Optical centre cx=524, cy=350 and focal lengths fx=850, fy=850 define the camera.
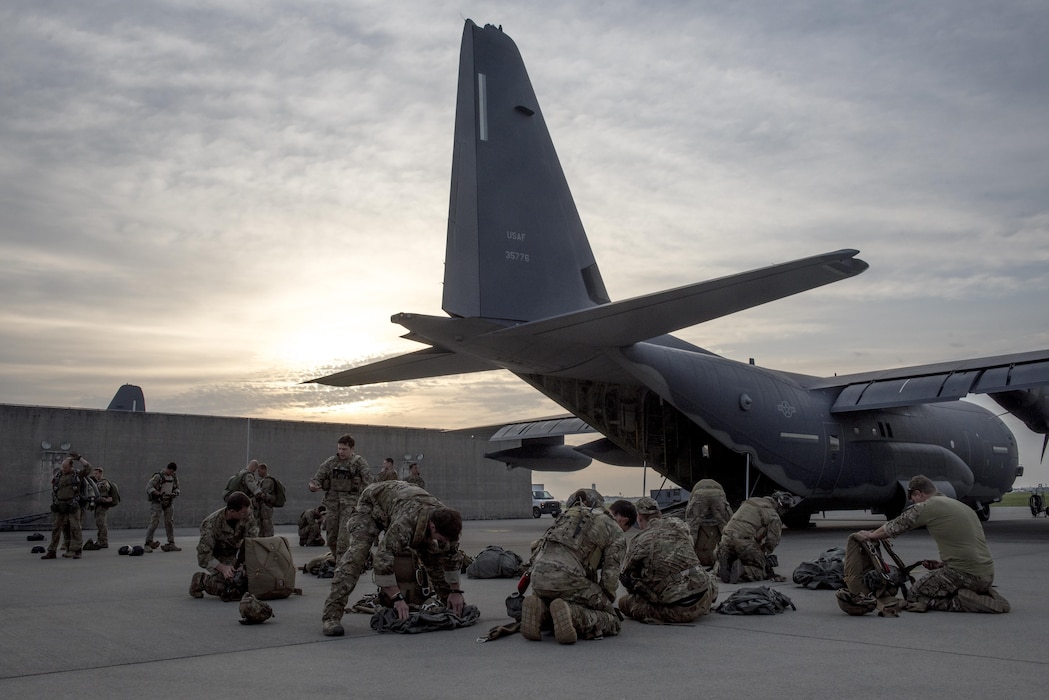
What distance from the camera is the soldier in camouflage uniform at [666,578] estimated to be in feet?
22.3

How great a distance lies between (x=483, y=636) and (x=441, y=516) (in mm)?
925

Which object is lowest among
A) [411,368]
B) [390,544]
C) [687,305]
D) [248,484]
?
[390,544]

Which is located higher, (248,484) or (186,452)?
(186,452)

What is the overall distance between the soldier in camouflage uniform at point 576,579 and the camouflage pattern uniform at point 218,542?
362 centimetres

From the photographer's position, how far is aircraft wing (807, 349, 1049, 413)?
15258 millimetres

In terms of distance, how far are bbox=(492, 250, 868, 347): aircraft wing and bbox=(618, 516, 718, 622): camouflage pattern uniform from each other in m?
3.94

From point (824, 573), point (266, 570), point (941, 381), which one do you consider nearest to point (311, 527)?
point (266, 570)

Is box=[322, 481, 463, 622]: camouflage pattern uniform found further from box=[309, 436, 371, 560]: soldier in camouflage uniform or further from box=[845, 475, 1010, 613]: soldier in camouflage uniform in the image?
box=[309, 436, 371, 560]: soldier in camouflage uniform

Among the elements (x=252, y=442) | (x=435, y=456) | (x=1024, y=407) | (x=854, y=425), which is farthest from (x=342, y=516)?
(x=435, y=456)

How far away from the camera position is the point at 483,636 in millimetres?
6211

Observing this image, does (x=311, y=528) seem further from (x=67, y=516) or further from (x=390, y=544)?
(x=390, y=544)

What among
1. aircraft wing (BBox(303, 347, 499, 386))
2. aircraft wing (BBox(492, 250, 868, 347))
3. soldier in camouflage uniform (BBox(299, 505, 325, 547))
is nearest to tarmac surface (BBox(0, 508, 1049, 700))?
aircraft wing (BBox(492, 250, 868, 347))

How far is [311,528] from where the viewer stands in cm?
1616

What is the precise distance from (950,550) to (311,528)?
39.0 feet
